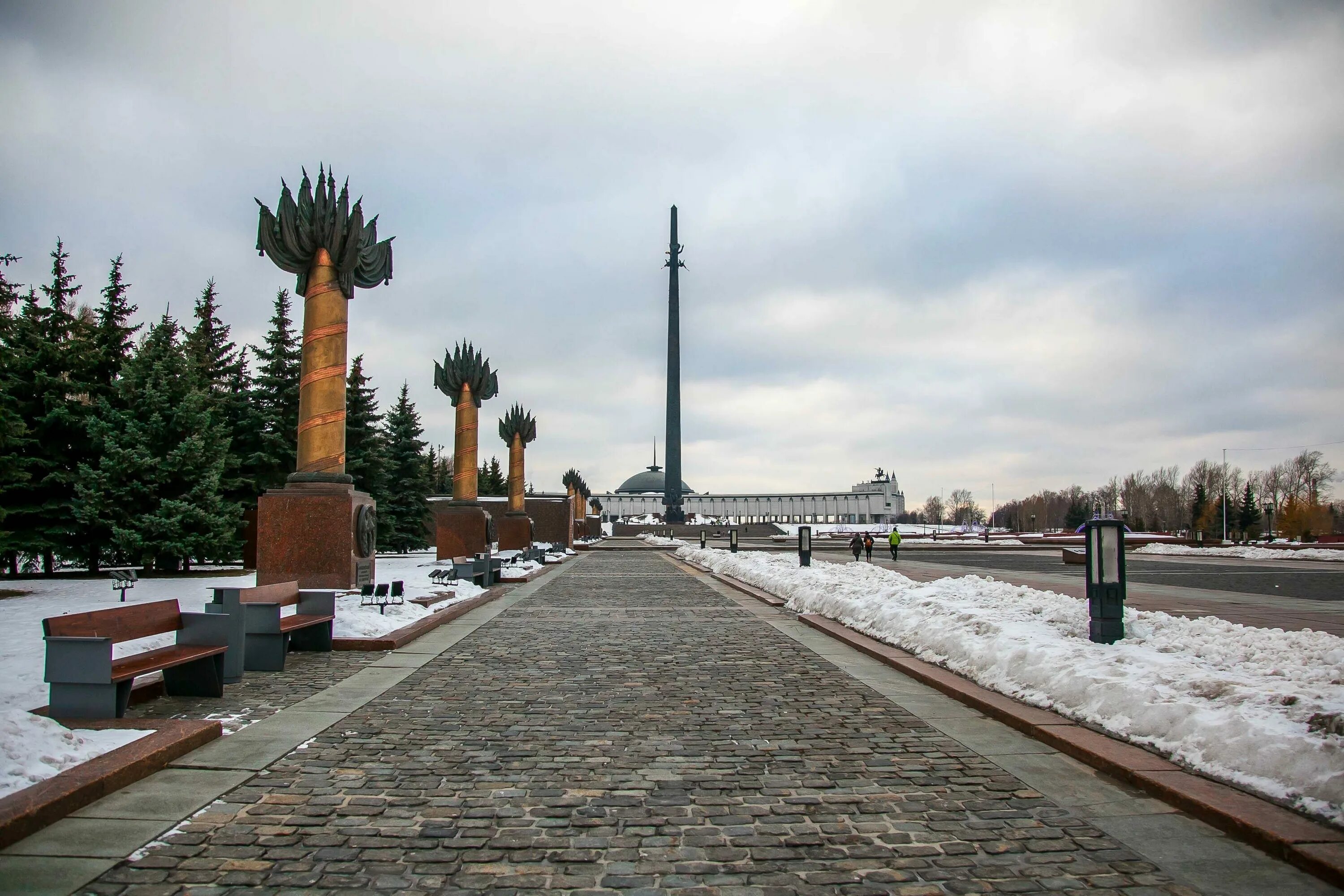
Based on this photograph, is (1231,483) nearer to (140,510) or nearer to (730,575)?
(730,575)

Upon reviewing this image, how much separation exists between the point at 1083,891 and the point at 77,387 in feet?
86.5

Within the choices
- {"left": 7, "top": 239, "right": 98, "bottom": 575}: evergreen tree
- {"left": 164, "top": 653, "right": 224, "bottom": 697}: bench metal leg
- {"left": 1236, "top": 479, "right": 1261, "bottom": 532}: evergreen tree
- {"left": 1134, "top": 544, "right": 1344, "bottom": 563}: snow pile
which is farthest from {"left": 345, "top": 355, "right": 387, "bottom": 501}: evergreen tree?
{"left": 1236, "top": 479, "right": 1261, "bottom": 532}: evergreen tree

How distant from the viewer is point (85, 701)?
6.16 meters

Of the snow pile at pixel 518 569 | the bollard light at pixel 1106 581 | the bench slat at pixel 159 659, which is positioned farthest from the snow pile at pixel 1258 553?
the bench slat at pixel 159 659

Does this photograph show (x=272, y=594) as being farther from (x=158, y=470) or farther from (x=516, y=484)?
(x=516, y=484)

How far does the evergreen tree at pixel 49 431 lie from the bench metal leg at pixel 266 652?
1600cm

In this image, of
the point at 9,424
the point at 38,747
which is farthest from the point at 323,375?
the point at 38,747

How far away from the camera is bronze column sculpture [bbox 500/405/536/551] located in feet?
122

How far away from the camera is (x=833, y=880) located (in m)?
3.76

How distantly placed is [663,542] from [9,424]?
137ft

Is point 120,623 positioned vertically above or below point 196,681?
above

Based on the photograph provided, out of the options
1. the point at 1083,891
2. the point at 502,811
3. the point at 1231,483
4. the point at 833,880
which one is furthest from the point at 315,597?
the point at 1231,483

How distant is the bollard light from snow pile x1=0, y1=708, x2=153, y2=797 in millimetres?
7926

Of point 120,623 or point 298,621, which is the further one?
point 298,621
